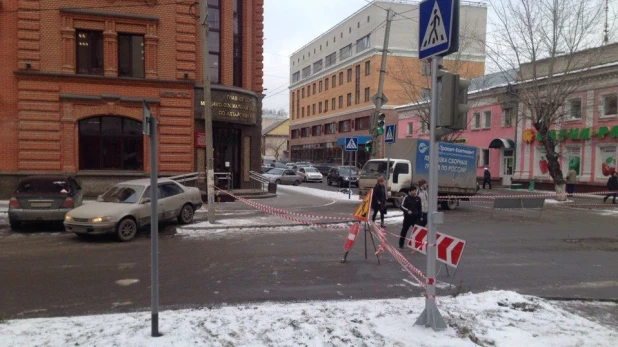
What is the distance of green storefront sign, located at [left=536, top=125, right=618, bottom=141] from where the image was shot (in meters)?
27.0

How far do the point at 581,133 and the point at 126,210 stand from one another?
28.1 m

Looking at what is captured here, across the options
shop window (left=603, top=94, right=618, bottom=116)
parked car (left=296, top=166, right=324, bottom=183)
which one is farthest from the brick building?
shop window (left=603, top=94, right=618, bottom=116)

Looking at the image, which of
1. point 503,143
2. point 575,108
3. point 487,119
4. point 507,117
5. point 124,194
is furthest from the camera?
point 487,119

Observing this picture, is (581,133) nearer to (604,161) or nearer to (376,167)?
(604,161)

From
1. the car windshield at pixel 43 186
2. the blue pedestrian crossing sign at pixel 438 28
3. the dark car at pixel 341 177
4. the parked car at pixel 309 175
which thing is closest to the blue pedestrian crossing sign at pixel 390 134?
the car windshield at pixel 43 186

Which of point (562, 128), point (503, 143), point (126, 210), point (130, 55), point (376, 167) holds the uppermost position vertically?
point (130, 55)

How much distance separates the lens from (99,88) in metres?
19.8

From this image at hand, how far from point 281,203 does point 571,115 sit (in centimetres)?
2152

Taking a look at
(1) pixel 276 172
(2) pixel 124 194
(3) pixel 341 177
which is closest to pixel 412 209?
(2) pixel 124 194

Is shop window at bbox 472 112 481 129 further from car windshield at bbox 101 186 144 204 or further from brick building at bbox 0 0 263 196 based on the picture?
car windshield at bbox 101 186 144 204

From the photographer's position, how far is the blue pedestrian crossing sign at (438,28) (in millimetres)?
5039

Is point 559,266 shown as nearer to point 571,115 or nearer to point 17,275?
point 17,275

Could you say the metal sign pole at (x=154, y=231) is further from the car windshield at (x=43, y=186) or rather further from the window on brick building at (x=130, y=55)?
the window on brick building at (x=130, y=55)

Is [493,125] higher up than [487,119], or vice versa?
[487,119]
